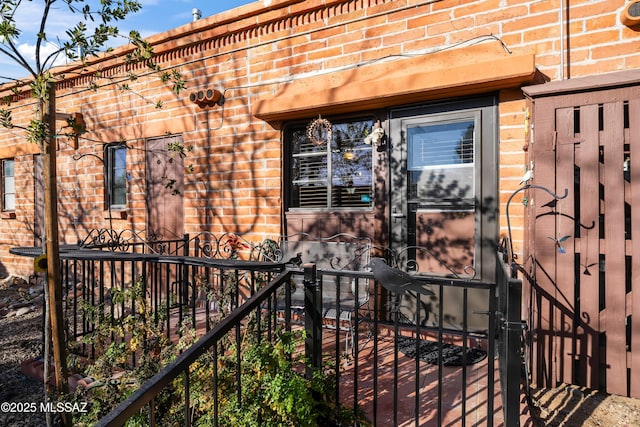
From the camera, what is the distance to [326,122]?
12.5 ft

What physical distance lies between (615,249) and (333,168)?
259 cm

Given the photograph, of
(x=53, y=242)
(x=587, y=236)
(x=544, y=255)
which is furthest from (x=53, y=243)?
(x=587, y=236)

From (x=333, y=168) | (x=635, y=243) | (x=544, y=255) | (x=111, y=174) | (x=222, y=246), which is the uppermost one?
(x=111, y=174)

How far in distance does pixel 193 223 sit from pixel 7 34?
3.26 m

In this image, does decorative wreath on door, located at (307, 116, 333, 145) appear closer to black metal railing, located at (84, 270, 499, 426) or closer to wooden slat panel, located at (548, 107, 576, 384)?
black metal railing, located at (84, 270, 499, 426)

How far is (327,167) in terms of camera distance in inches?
159

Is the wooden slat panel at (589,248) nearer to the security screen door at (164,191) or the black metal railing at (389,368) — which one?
the black metal railing at (389,368)

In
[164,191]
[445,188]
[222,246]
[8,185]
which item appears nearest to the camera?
[445,188]

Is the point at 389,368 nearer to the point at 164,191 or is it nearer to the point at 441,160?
the point at 441,160

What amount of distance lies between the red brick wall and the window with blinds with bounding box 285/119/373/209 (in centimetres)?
23

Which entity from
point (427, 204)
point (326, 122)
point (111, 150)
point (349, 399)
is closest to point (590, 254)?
point (427, 204)

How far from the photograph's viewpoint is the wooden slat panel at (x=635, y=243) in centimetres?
233

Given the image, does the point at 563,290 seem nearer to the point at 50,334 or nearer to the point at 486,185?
the point at 486,185

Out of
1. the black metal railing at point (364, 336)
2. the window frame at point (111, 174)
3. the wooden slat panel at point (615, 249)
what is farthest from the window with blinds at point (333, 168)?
the window frame at point (111, 174)
